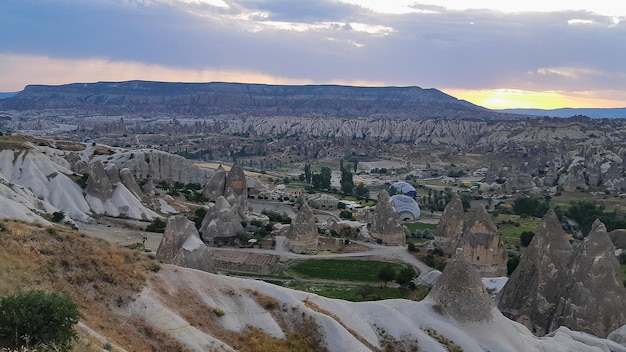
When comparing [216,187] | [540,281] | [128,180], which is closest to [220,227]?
[128,180]

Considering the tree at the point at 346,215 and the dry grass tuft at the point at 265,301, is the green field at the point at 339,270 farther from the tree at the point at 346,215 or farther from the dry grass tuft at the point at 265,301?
the dry grass tuft at the point at 265,301

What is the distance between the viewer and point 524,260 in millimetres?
28375

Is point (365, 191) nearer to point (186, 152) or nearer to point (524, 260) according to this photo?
point (524, 260)

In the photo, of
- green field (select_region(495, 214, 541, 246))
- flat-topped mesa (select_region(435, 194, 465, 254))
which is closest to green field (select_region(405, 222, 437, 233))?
green field (select_region(495, 214, 541, 246))

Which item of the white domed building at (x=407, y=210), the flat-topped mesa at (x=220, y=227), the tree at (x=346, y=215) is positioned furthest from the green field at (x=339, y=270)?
the white domed building at (x=407, y=210)

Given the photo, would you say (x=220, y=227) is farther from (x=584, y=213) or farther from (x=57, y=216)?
(x=584, y=213)

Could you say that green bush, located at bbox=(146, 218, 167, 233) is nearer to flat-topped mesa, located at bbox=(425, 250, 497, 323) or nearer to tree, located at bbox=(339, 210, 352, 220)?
tree, located at bbox=(339, 210, 352, 220)

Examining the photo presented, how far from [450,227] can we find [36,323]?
3715 centimetres

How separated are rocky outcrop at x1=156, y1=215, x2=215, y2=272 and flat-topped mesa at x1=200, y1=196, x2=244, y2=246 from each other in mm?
12181

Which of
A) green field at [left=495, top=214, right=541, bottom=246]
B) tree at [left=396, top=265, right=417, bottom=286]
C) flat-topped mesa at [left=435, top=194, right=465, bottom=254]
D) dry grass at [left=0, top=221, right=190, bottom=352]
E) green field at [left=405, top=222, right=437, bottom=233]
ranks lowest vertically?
green field at [left=405, top=222, right=437, bottom=233]

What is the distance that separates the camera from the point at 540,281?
27.5 meters

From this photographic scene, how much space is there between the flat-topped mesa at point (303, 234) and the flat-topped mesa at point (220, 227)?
4421mm

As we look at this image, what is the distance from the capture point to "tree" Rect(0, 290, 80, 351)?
39.2 feet

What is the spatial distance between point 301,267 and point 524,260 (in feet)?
58.5
